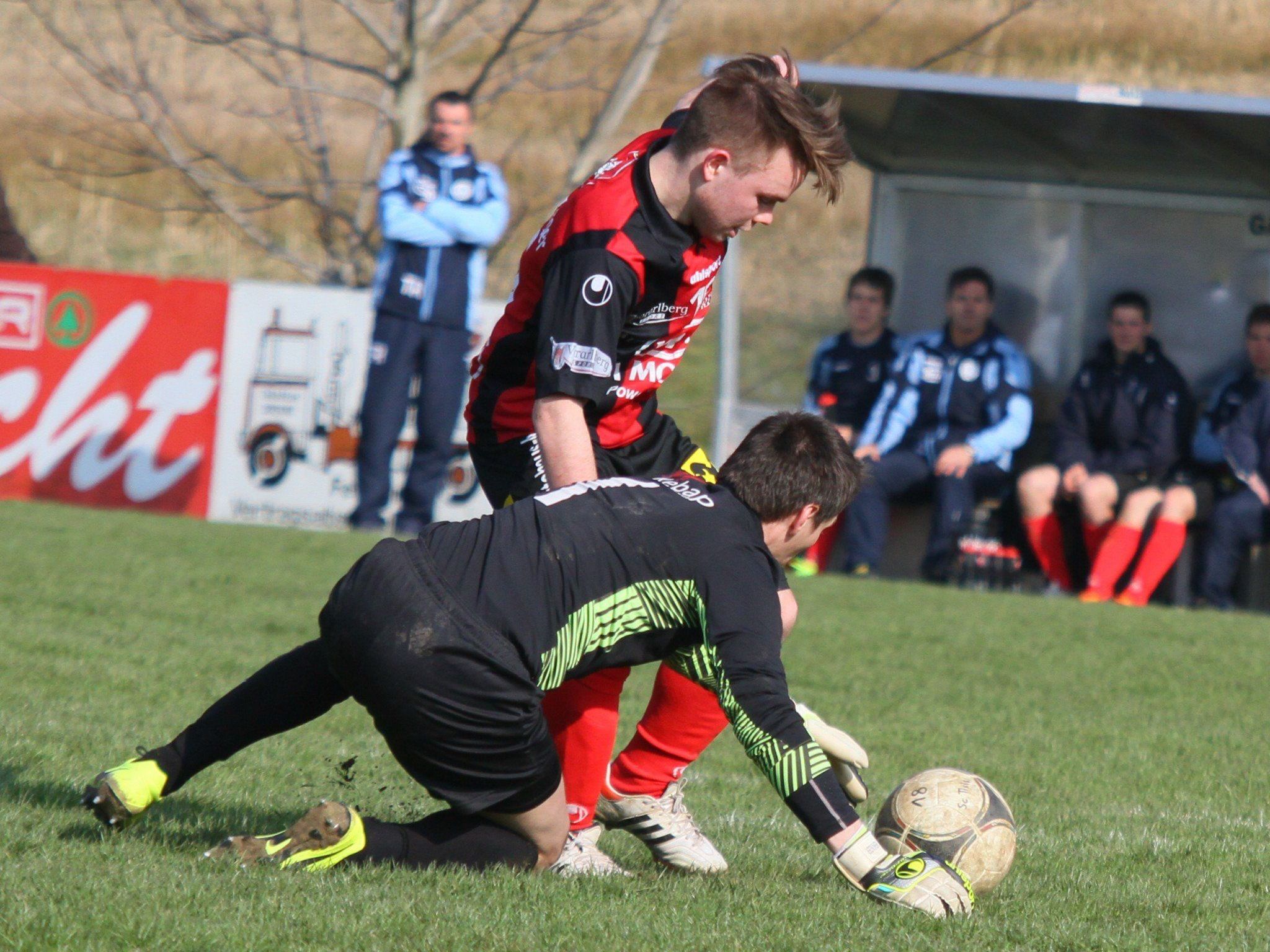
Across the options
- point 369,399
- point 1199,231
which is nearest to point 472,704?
point 369,399

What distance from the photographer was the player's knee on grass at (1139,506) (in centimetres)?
944

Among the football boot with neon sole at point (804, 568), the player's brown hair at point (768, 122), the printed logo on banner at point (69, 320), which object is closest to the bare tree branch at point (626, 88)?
the printed logo on banner at point (69, 320)

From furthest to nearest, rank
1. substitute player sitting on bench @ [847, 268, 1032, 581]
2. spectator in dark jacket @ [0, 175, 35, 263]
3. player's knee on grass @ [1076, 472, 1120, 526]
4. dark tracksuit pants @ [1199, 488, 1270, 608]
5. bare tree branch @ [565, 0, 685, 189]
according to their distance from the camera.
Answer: bare tree branch @ [565, 0, 685, 189] < spectator in dark jacket @ [0, 175, 35, 263] < substitute player sitting on bench @ [847, 268, 1032, 581] < player's knee on grass @ [1076, 472, 1120, 526] < dark tracksuit pants @ [1199, 488, 1270, 608]

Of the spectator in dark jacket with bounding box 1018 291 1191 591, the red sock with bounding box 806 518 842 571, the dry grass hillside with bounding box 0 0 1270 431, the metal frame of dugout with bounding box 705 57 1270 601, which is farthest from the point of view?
the dry grass hillside with bounding box 0 0 1270 431

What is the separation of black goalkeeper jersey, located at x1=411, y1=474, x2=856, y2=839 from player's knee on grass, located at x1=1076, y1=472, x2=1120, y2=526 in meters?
6.47

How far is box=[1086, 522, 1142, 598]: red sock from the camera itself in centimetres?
943

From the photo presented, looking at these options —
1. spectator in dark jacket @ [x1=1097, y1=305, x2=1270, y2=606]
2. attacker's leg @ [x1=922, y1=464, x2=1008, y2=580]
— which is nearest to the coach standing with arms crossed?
attacker's leg @ [x1=922, y1=464, x2=1008, y2=580]

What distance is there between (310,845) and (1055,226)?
8.75 meters

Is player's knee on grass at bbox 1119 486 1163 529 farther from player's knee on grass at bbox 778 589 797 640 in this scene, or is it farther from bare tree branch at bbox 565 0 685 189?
bare tree branch at bbox 565 0 685 189

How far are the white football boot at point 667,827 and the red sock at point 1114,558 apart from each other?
598 centimetres

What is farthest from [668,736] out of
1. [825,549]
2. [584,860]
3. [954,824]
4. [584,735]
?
[825,549]

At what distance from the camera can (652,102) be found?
2952 cm

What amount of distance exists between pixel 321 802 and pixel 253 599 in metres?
4.27

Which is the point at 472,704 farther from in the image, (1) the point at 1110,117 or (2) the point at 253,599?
(1) the point at 1110,117
